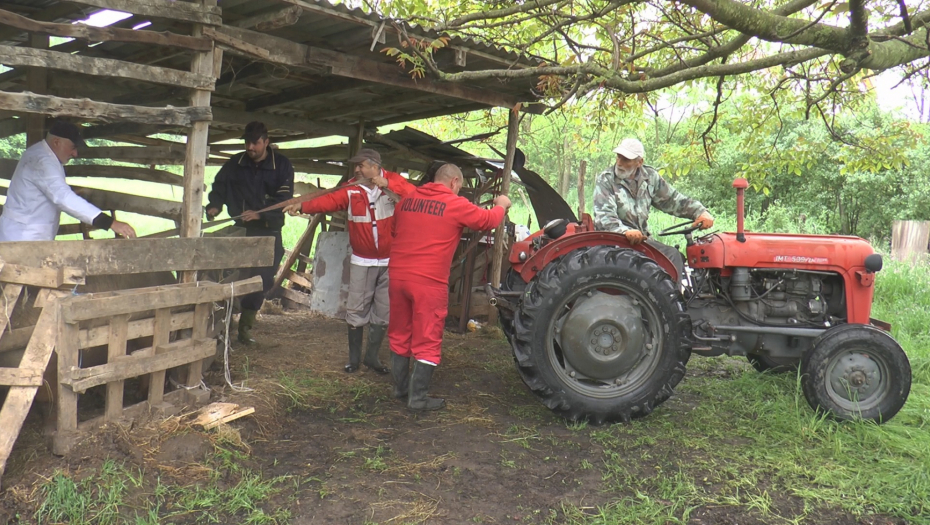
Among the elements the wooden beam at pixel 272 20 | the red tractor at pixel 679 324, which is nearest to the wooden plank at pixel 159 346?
the wooden beam at pixel 272 20

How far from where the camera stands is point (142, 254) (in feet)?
→ 13.1

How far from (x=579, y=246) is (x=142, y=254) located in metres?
2.82

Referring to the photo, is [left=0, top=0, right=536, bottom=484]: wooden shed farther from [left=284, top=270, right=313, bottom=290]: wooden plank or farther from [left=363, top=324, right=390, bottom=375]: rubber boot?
[left=284, top=270, right=313, bottom=290]: wooden plank

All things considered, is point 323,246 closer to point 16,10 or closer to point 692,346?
point 16,10

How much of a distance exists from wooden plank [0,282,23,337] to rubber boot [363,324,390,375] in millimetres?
2677

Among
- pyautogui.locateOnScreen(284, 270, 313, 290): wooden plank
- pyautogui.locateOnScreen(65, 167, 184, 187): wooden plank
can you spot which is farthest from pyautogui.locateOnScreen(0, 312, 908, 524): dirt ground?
pyautogui.locateOnScreen(284, 270, 313, 290): wooden plank

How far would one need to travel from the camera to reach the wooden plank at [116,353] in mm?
3865

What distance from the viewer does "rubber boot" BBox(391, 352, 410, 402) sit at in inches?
200

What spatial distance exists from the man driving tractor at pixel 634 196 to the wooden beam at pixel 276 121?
405 cm

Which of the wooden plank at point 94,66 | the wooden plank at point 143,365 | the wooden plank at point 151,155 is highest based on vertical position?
the wooden plank at point 94,66

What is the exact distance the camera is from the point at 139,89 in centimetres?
648

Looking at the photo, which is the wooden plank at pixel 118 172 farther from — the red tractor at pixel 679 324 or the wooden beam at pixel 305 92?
the red tractor at pixel 679 324

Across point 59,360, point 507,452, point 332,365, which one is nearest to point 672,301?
point 507,452

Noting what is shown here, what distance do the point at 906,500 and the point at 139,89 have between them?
682 cm
